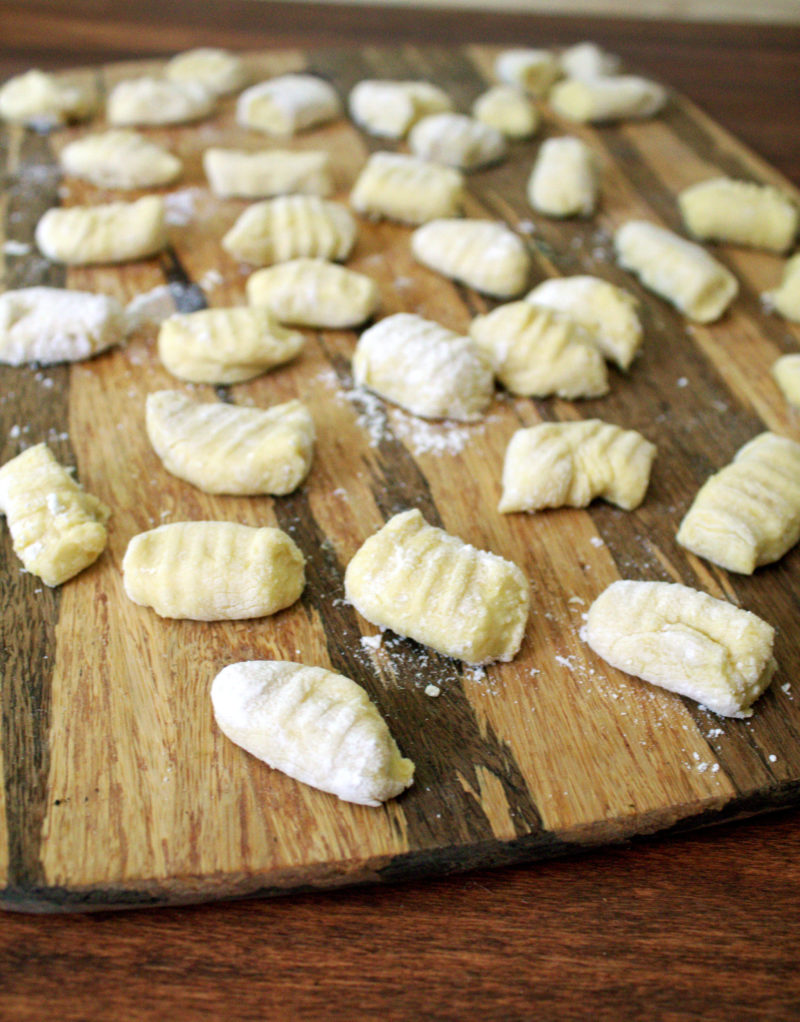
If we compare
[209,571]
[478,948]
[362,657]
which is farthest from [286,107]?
[478,948]

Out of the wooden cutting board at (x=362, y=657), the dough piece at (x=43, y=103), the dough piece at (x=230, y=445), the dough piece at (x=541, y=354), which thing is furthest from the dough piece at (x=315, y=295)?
the dough piece at (x=43, y=103)

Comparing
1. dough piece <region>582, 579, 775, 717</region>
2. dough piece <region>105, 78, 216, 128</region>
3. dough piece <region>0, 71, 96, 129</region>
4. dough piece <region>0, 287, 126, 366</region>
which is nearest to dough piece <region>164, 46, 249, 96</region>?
dough piece <region>105, 78, 216, 128</region>

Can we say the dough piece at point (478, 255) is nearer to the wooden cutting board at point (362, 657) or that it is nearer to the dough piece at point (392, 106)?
the wooden cutting board at point (362, 657)

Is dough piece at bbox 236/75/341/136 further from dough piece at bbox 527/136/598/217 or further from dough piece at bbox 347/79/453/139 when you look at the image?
dough piece at bbox 527/136/598/217

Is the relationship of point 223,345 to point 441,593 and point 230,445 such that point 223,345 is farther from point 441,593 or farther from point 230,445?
point 441,593

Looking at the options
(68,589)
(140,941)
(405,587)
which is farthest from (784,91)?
(140,941)

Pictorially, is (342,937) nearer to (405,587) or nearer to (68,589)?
(405,587)
